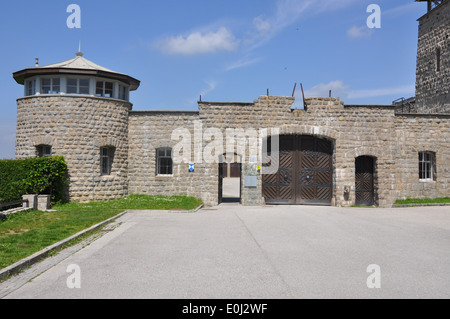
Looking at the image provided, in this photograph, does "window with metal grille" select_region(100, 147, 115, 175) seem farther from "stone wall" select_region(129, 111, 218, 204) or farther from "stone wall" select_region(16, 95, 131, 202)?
"stone wall" select_region(129, 111, 218, 204)

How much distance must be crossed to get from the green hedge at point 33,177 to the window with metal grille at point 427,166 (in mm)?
17573

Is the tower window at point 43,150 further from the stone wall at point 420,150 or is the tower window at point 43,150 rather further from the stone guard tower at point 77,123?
the stone wall at point 420,150

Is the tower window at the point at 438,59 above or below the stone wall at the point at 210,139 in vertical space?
above

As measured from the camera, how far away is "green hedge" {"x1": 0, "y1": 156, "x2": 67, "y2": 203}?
45.5ft

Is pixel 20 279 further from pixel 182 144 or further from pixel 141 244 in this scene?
pixel 182 144

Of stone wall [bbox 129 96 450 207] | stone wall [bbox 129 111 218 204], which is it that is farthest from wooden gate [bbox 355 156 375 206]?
stone wall [bbox 129 111 218 204]

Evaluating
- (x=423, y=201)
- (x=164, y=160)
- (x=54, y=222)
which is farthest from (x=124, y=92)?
(x=423, y=201)

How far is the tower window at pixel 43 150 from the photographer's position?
17.8 meters

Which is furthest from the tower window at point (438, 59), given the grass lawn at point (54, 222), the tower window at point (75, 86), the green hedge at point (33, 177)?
the green hedge at point (33, 177)

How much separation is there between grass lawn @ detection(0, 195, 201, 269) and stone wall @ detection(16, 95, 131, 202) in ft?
3.63

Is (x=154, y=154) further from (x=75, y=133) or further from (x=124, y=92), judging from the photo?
(x=75, y=133)

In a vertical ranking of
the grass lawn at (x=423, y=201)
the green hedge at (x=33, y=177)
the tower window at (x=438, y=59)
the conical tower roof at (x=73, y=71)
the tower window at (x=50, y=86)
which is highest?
the tower window at (x=438, y=59)
